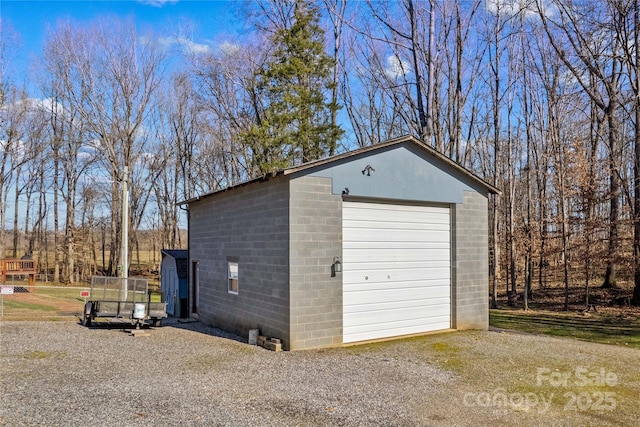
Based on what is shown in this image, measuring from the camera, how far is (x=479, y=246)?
11570 mm

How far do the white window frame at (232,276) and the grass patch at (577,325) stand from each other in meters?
7.29

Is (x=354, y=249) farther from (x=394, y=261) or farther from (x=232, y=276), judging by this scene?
(x=232, y=276)

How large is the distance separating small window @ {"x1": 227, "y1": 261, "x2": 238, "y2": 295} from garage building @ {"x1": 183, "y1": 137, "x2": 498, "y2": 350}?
0.05m

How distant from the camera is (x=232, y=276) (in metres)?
11.5

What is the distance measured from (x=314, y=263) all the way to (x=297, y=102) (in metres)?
11.6

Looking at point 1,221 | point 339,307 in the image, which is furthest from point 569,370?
point 1,221

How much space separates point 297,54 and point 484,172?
1604 centimetres

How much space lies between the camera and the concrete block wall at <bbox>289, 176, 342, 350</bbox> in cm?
902

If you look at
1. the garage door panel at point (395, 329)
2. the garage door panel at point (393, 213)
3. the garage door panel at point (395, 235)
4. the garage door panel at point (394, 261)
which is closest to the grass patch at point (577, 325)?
the garage door panel at point (395, 329)

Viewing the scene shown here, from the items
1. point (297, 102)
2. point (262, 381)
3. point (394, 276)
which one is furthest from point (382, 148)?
point (297, 102)

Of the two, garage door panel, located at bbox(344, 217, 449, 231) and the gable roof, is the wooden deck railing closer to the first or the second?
the gable roof

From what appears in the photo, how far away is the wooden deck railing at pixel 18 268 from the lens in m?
23.8

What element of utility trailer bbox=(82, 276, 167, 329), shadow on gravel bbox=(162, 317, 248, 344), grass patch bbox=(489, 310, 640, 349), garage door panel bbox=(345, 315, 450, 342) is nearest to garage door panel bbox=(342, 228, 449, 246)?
garage door panel bbox=(345, 315, 450, 342)

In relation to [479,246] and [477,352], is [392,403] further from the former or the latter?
[479,246]
